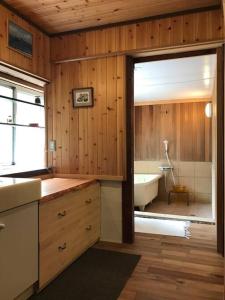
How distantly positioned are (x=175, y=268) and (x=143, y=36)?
2421mm

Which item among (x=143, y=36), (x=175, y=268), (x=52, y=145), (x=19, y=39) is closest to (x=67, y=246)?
(x=175, y=268)

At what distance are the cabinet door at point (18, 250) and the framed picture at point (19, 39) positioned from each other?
1673 millimetres

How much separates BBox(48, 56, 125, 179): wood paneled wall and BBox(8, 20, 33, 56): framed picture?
0.47m

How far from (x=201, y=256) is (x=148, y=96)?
12.6 feet

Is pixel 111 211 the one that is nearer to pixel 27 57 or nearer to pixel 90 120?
pixel 90 120

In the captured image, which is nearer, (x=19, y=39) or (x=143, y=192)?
(x=19, y=39)

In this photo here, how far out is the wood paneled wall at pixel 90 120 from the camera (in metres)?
2.99

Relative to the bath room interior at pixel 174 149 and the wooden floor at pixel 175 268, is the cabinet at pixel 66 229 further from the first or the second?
the bath room interior at pixel 174 149

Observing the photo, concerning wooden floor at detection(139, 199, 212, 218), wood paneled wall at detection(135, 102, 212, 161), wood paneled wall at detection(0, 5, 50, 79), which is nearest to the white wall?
wood paneled wall at detection(0, 5, 50, 79)

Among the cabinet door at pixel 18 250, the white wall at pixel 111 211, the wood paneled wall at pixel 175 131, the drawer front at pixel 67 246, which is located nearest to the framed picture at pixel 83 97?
the white wall at pixel 111 211

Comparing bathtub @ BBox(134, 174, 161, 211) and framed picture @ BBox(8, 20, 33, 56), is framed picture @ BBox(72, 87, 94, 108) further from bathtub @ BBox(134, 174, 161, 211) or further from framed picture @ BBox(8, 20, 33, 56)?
bathtub @ BBox(134, 174, 161, 211)

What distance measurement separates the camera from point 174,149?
20.4 ft

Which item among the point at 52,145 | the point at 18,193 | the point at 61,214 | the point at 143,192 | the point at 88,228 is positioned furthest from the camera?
the point at 143,192

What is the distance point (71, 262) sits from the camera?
249 cm
